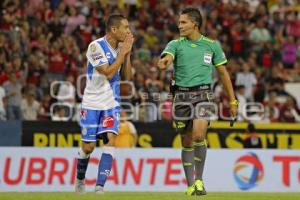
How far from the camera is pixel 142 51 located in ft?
87.1

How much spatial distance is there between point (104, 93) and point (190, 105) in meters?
1.35

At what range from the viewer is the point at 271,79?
26.4m

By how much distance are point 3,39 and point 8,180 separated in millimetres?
5441

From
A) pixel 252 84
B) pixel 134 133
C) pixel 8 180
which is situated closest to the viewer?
pixel 8 180

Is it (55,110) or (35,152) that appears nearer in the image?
(35,152)

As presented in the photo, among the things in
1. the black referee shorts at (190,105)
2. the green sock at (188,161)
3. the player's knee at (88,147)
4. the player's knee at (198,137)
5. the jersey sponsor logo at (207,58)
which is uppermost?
the jersey sponsor logo at (207,58)

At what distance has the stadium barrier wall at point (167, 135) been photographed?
21719mm

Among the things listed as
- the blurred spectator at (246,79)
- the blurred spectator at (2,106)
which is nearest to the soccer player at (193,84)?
the blurred spectator at (2,106)

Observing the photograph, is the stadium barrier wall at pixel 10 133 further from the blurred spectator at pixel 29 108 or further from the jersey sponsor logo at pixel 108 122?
the jersey sponsor logo at pixel 108 122

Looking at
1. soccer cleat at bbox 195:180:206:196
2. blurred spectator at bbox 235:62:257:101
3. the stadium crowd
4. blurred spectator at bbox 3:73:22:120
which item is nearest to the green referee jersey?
soccer cleat at bbox 195:180:206:196

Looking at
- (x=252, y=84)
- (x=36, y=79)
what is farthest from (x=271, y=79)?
(x=36, y=79)

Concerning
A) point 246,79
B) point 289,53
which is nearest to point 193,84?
point 246,79

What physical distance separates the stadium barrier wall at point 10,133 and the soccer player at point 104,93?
7616mm

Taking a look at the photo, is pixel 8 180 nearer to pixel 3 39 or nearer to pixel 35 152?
pixel 35 152
